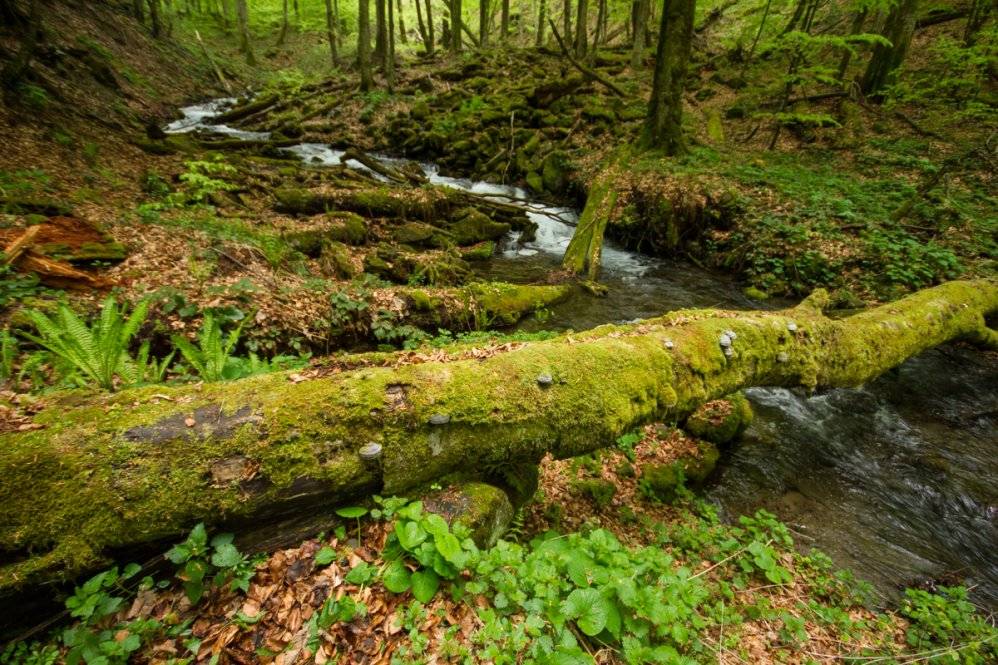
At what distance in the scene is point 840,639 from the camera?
315cm

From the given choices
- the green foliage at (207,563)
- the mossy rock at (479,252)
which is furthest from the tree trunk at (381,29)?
the green foliage at (207,563)

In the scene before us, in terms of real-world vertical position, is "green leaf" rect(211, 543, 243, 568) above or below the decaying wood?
below

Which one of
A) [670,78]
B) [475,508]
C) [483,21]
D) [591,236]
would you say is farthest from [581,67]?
[475,508]

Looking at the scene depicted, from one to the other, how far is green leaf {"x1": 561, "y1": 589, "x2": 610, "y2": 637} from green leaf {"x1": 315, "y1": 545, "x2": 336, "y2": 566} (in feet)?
4.28

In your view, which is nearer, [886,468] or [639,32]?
[886,468]

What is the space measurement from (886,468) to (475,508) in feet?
19.6

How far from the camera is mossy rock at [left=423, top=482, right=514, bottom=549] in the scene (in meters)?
2.68

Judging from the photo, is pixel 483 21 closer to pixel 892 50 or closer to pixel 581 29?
pixel 581 29

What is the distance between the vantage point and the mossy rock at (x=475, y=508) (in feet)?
8.80

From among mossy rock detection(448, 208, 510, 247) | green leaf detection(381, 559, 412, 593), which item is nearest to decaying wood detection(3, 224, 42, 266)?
green leaf detection(381, 559, 412, 593)

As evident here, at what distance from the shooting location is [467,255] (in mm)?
10289

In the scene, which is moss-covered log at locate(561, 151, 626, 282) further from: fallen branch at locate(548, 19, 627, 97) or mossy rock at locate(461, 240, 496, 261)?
fallen branch at locate(548, 19, 627, 97)

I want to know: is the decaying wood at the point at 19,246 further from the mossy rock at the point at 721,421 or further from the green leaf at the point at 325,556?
the mossy rock at the point at 721,421

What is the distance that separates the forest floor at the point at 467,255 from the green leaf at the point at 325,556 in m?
0.01
